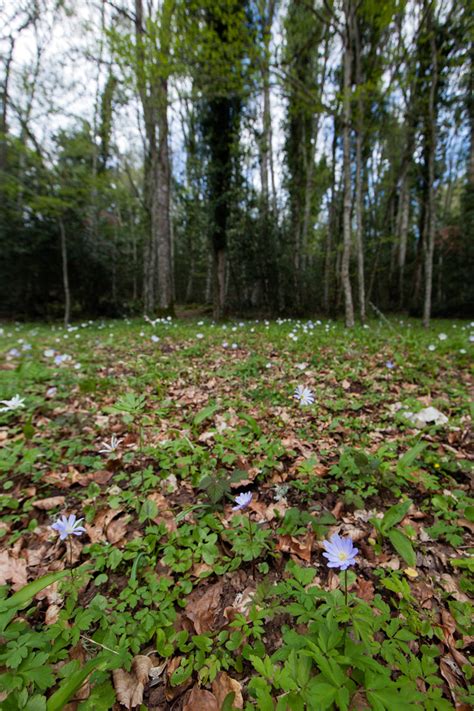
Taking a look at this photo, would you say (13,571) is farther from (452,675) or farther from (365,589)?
(452,675)

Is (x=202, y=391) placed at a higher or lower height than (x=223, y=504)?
higher

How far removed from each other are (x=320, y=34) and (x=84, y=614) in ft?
47.5

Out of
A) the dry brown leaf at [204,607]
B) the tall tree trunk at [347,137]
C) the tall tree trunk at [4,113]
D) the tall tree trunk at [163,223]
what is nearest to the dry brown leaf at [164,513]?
the dry brown leaf at [204,607]

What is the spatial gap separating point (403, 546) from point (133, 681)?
115cm

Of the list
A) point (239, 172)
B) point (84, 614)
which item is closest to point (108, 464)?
point (84, 614)

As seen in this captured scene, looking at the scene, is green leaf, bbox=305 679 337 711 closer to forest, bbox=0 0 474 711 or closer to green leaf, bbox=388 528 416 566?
forest, bbox=0 0 474 711

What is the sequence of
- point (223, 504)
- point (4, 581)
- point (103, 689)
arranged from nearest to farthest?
point (103, 689)
point (4, 581)
point (223, 504)

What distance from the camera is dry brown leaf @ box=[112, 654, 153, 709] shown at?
3.27ft

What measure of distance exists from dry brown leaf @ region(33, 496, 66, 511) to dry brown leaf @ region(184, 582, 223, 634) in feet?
3.35

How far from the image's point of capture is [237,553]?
1443mm

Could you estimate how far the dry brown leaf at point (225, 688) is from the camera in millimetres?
977

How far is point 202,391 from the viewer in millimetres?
3377

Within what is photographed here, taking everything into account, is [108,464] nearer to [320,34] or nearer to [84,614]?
[84,614]

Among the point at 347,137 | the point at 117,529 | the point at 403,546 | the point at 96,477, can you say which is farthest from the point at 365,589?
the point at 347,137
